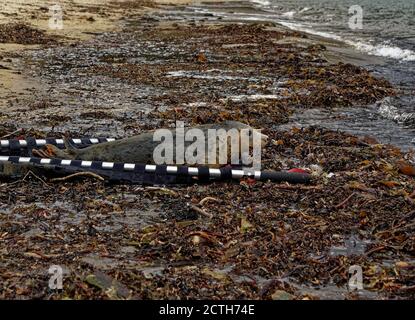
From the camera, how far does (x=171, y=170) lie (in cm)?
689

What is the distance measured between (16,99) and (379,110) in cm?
674

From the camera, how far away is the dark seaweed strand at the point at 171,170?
22.7 feet

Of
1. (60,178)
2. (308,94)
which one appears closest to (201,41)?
(308,94)

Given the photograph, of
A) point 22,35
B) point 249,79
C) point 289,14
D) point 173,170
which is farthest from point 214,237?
point 289,14

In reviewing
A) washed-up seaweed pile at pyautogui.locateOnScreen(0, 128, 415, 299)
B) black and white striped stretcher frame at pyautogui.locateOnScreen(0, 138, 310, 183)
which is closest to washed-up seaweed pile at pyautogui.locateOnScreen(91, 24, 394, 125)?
black and white striped stretcher frame at pyautogui.locateOnScreen(0, 138, 310, 183)

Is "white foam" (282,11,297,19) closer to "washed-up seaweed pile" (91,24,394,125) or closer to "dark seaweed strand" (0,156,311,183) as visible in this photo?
"washed-up seaweed pile" (91,24,394,125)

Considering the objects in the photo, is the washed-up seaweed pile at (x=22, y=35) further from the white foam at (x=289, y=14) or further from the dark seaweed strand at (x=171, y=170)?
the white foam at (x=289, y=14)

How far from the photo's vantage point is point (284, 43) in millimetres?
20547

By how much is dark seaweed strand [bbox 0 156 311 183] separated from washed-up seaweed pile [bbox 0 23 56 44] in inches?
482

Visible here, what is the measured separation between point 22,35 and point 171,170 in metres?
14.4

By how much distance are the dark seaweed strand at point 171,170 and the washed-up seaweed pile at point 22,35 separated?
40.2ft

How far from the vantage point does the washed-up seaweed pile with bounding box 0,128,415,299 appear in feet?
15.3
